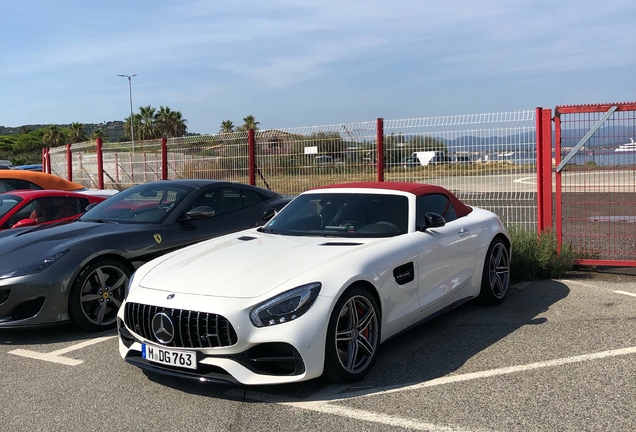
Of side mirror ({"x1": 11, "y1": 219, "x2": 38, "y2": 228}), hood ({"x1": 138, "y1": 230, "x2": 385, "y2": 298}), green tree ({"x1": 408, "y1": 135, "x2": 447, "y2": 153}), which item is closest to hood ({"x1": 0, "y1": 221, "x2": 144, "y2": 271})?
side mirror ({"x1": 11, "y1": 219, "x2": 38, "y2": 228})

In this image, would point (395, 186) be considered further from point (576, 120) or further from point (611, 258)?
point (611, 258)

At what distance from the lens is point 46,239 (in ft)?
20.4

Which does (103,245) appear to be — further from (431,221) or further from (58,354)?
(431,221)

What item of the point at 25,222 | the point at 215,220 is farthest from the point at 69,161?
the point at 215,220

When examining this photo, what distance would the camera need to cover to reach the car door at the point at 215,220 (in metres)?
6.92

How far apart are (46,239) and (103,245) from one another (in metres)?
0.62

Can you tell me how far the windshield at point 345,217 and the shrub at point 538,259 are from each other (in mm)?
2858

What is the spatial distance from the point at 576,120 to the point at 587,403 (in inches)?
200

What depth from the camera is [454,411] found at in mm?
3873

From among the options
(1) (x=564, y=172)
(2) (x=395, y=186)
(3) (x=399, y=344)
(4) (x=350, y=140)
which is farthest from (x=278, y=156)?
(3) (x=399, y=344)

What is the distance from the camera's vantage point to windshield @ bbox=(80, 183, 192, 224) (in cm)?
700

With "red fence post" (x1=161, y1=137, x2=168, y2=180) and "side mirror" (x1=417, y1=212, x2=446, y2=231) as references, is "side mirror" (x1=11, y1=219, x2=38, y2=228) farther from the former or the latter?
"red fence post" (x1=161, y1=137, x2=168, y2=180)

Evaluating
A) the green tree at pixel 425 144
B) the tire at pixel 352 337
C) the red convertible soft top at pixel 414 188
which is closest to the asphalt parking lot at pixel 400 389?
the tire at pixel 352 337

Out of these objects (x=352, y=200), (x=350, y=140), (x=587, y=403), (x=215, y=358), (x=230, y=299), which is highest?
(x=350, y=140)
